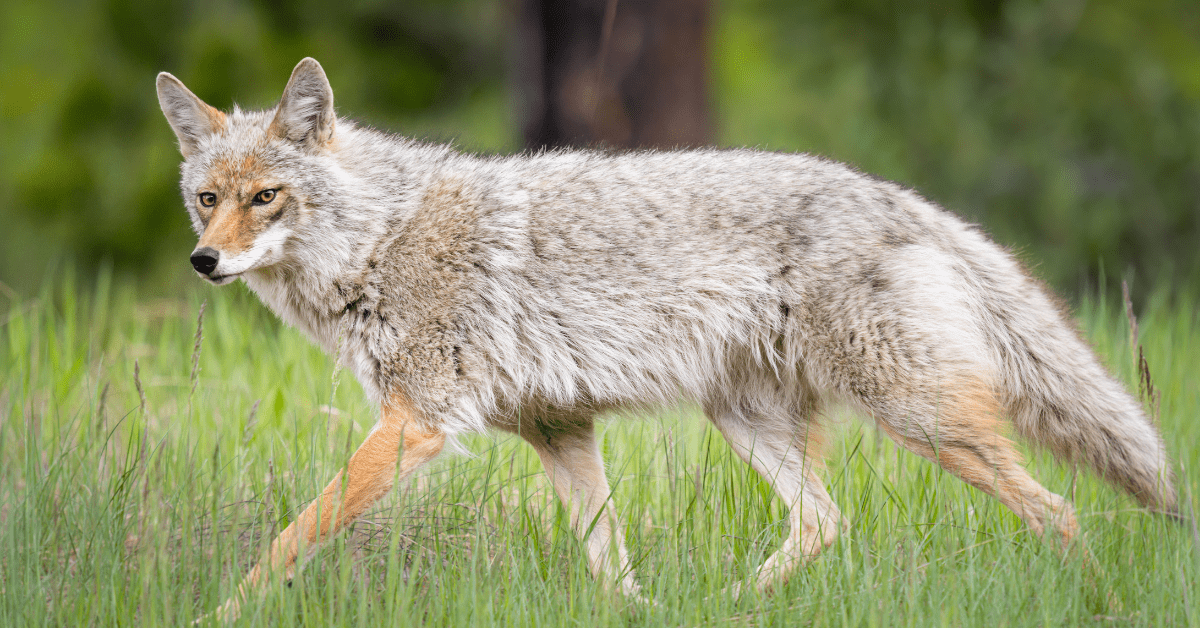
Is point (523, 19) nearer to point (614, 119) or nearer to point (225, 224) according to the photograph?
point (614, 119)

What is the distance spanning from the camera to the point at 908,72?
11.3 metres

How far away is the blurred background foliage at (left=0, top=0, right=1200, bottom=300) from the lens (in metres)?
10.8

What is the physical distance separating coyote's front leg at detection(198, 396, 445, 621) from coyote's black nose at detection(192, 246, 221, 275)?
2.89 ft

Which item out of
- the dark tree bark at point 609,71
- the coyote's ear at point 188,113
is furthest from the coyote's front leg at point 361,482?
the dark tree bark at point 609,71

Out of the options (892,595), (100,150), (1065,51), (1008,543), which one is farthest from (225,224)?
(1065,51)

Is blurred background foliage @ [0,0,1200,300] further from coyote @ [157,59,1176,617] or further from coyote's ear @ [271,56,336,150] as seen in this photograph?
coyote's ear @ [271,56,336,150]

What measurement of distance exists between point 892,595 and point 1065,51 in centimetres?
991

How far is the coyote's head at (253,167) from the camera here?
3.93 metres

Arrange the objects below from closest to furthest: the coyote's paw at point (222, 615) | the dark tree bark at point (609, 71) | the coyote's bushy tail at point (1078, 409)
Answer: the coyote's paw at point (222, 615) < the coyote's bushy tail at point (1078, 409) < the dark tree bark at point (609, 71)

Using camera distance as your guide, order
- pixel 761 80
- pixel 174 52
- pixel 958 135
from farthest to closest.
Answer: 1. pixel 761 80
2. pixel 174 52
3. pixel 958 135

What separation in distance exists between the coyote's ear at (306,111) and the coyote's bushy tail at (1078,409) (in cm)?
314

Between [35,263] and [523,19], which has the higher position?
[523,19]

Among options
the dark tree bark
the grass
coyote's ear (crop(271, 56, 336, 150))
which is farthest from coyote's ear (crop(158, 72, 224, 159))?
the dark tree bark

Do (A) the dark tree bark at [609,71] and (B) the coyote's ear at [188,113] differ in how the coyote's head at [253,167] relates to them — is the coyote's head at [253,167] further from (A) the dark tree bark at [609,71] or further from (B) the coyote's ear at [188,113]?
(A) the dark tree bark at [609,71]
